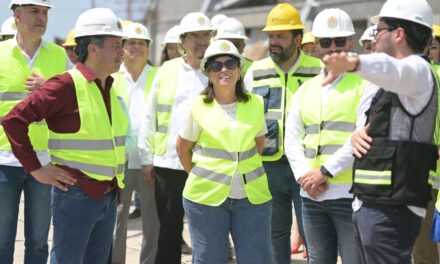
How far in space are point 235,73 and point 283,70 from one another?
3.64ft

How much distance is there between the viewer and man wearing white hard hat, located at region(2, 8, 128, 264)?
3.78 meters

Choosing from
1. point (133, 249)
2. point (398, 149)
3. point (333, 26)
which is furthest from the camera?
point (133, 249)

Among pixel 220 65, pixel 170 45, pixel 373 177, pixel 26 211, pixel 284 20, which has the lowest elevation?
pixel 26 211

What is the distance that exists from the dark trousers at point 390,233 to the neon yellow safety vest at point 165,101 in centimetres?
251

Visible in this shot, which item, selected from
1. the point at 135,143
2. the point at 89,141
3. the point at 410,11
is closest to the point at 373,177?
the point at 410,11

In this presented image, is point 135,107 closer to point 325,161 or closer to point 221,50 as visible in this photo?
point 221,50

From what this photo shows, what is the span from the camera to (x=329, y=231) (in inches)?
172

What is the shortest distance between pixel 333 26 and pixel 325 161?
3.23ft

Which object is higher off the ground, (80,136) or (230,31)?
(230,31)

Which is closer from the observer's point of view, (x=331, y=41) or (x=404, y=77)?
(x=404, y=77)

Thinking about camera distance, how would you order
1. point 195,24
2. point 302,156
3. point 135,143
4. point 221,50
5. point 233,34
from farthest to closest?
point 233,34 → point 135,143 → point 195,24 → point 302,156 → point 221,50

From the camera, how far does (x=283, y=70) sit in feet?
17.7

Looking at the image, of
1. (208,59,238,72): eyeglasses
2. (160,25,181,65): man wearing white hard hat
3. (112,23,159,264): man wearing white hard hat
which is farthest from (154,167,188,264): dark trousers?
(160,25,181,65): man wearing white hard hat

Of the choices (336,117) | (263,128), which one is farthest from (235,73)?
(336,117)
